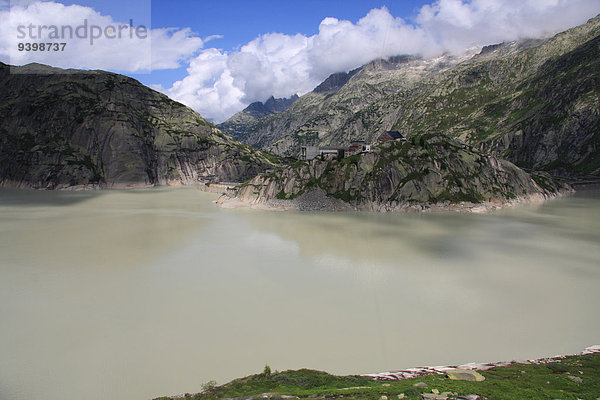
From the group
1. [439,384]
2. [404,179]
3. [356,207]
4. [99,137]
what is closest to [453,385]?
[439,384]

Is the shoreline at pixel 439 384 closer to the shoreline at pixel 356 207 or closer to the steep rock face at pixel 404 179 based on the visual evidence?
the shoreline at pixel 356 207

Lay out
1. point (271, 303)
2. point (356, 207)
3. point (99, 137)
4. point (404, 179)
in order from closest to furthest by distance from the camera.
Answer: point (271, 303) < point (356, 207) < point (404, 179) < point (99, 137)

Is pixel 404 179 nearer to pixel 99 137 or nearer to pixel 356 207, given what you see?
pixel 356 207

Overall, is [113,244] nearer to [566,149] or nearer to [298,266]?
[298,266]

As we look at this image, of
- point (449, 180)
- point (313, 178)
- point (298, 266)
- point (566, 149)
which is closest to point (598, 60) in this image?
point (566, 149)

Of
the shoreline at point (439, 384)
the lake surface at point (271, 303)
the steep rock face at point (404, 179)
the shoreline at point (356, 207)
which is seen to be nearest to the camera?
the shoreline at point (439, 384)

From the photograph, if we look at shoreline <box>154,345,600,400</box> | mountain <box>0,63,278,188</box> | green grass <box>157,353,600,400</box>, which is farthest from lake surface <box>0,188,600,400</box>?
mountain <box>0,63,278,188</box>

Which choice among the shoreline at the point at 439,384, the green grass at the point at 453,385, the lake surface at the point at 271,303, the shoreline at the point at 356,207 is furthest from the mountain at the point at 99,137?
the shoreline at the point at 439,384
